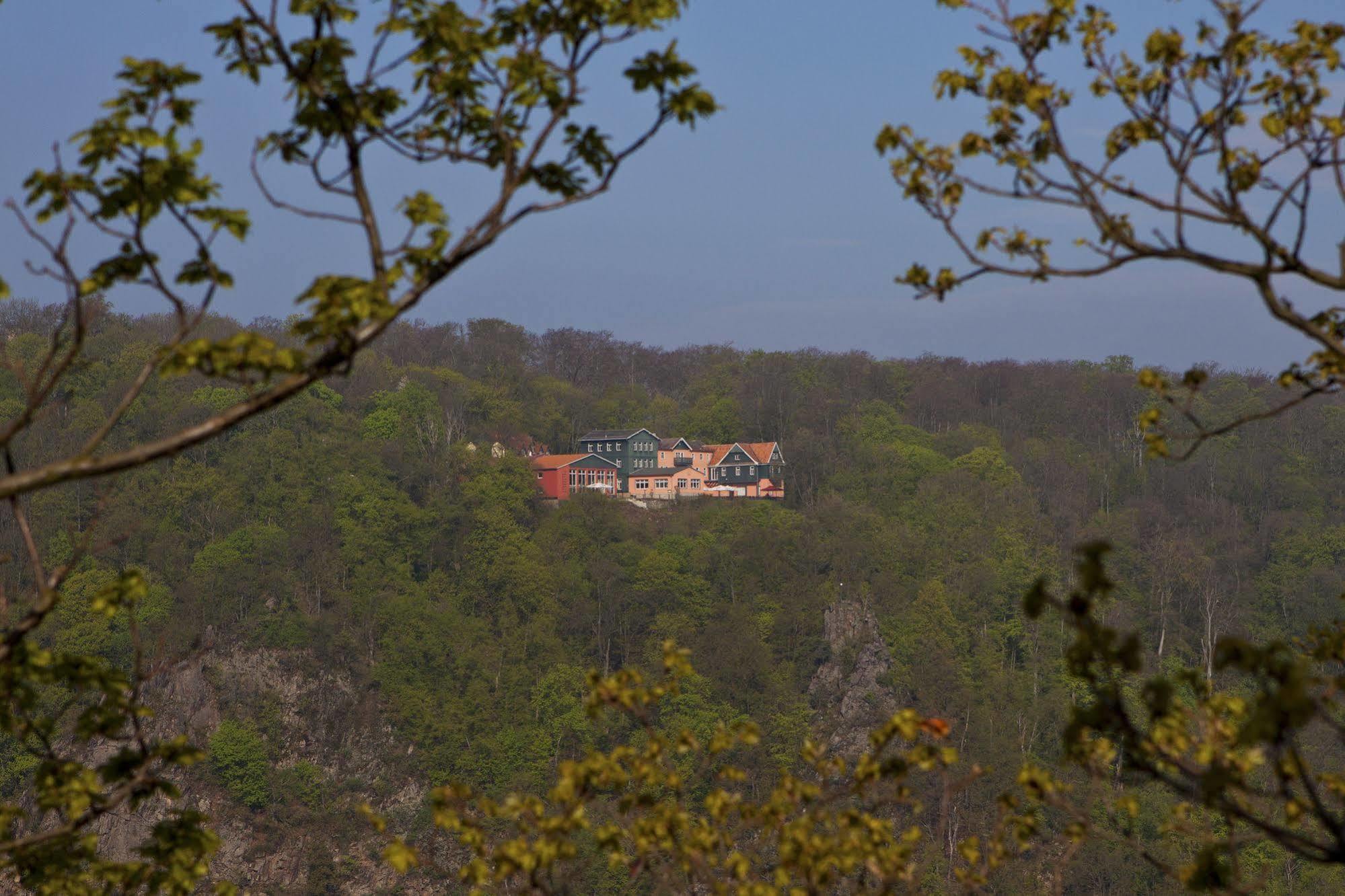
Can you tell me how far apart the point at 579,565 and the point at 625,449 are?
6.42 metres

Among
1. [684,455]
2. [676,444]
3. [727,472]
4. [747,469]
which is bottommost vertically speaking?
[727,472]

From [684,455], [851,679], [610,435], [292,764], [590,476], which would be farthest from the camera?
[684,455]

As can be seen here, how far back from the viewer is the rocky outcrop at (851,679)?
35781mm

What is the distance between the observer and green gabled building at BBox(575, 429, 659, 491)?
43.9m

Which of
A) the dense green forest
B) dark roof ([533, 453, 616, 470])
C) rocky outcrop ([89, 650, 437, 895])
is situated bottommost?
rocky outcrop ([89, 650, 437, 895])

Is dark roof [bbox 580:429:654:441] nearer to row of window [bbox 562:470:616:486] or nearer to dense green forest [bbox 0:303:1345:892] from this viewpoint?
row of window [bbox 562:470:616:486]

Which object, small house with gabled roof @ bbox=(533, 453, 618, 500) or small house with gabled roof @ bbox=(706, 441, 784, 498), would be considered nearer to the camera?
small house with gabled roof @ bbox=(533, 453, 618, 500)

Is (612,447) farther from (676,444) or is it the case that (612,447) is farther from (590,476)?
(676,444)

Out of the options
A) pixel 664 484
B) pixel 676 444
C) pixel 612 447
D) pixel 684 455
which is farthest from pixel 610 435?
pixel 684 455

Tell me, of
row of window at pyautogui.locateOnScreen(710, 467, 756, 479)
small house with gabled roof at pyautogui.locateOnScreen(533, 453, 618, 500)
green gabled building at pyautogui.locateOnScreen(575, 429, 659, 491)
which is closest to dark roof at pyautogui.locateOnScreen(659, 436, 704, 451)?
green gabled building at pyautogui.locateOnScreen(575, 429, 659, 491)

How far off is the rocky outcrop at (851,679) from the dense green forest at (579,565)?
0.60 feet

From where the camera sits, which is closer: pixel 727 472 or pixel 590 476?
pixel 590 476

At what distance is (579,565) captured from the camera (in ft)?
128

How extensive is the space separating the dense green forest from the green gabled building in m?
1.91
